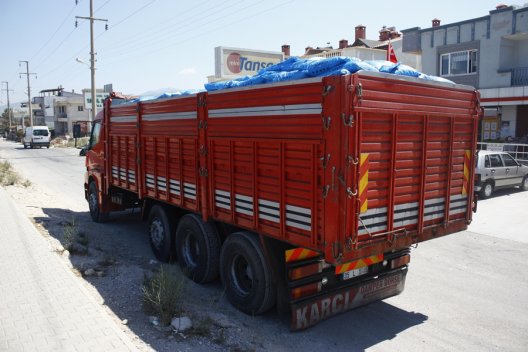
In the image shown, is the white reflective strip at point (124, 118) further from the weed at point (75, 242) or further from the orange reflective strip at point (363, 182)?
the orange reflective strip at point (363, 182)

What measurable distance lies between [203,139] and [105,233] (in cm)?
466

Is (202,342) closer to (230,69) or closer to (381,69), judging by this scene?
(381,69)

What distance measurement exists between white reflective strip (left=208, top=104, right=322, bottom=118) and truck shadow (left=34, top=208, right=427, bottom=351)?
7.63 ft

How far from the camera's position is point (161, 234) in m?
7.54

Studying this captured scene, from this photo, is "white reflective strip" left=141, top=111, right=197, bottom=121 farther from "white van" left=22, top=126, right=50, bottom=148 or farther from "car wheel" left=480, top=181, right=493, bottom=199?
"white van" left=22, top=126, right=50, bottom=148

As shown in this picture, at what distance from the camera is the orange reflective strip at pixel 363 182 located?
4.29m

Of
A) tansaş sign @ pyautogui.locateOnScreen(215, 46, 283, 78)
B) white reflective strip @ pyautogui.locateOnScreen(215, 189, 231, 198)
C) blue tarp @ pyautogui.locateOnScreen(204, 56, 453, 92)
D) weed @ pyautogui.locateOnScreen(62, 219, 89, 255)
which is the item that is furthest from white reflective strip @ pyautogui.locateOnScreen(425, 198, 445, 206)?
tansaş sign @ pyautogui.locateOnScreen(215, 46, 283, 78)

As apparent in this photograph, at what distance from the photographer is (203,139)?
6.08 m

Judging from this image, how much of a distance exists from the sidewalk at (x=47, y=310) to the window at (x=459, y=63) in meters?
23.2

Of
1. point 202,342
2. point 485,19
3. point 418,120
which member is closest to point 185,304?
point 202,342

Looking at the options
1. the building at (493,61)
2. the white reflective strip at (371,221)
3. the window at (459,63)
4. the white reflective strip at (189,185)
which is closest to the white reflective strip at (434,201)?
the white reflective strip at (371,221)

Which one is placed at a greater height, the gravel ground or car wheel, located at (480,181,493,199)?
car wheel, located at (480,181,493,199)

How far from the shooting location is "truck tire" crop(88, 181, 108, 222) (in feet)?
34.0

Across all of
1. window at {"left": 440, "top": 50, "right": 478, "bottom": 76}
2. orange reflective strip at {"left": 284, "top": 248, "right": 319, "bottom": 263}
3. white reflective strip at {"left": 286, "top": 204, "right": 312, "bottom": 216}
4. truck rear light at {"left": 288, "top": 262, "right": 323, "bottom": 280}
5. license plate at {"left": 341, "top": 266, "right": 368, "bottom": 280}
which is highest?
window at {"left": 440, "top": 50, "right": 478, "bottom": 76}
